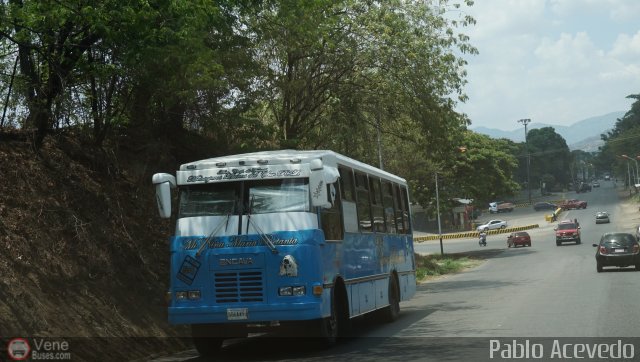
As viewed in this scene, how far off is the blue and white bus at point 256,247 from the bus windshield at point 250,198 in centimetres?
2

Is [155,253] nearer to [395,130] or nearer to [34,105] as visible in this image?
[34,105]

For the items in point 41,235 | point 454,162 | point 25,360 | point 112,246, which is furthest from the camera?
point 454,162

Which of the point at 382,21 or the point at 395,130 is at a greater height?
the point at 382,21

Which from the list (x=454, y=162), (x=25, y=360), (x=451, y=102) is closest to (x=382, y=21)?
(x=451, y=102)

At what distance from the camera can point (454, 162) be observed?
196ft

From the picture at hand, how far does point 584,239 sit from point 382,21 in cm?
4063

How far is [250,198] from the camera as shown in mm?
12258

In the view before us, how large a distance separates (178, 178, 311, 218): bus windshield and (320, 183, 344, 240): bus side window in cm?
47

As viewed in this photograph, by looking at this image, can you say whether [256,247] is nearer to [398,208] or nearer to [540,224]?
[398,208]

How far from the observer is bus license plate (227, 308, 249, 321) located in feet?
38.5

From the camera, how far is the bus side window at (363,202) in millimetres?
14625

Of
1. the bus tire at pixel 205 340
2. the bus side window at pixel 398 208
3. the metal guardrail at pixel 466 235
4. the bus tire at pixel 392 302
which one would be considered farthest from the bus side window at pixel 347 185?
the metal guardrail at pixel 466 235

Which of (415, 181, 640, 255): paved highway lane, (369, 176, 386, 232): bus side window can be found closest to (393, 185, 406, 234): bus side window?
(369, 176, 386, 232): bus side window

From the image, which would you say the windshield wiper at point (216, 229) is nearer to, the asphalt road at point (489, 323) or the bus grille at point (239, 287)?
the bus grille at point (239, 287)
